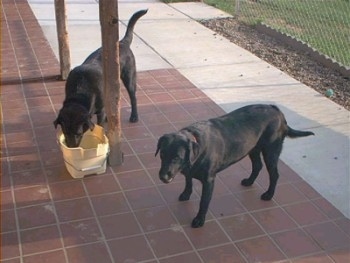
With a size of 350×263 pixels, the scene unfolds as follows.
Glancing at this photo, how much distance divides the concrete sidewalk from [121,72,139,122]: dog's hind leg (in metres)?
1.17

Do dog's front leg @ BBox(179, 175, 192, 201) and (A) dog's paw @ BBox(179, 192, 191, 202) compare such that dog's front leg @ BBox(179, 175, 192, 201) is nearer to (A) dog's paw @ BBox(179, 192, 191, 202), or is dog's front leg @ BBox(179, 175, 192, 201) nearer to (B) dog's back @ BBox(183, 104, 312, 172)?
(A) dog's paw @ BBox(179, 192, 191, 202)

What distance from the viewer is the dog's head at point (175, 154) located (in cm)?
341

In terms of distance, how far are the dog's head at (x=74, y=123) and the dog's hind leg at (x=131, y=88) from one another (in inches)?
45.4

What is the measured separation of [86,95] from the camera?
479 centimetres

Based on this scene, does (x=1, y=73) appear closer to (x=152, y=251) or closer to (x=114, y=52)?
(x=114, y=52)

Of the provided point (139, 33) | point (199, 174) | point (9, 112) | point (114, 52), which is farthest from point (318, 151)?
point (139, 33)

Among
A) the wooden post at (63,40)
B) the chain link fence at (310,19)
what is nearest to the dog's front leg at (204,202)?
the wooden post at (63,40)

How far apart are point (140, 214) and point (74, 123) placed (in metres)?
0.99

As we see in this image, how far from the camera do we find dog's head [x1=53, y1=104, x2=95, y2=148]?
4352 mm

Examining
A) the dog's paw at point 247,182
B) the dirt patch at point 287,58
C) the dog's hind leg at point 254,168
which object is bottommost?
the dirt patch at point 287,58

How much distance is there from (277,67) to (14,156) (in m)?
4.43

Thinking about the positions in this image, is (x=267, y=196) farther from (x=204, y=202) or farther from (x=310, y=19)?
(x=310, y=19)

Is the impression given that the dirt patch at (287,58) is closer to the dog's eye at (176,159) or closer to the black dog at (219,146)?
the black dog at (219,146)

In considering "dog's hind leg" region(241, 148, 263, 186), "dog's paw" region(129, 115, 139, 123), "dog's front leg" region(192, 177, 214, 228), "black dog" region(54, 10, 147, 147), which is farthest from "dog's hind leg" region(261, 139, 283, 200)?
"dog's paw" region(129, 115, 139, 123)
